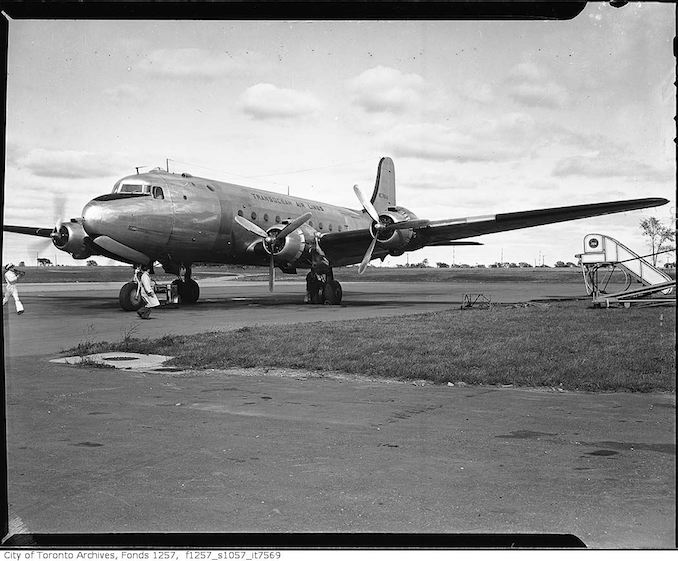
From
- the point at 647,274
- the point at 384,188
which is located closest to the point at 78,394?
the point at 647,274

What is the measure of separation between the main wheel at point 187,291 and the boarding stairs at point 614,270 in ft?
42.9

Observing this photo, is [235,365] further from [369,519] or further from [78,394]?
[369,519]

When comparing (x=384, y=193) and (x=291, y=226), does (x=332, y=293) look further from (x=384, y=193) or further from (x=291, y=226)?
(x=384, y=193)

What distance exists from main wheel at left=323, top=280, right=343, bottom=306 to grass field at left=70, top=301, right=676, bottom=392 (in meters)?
8.54

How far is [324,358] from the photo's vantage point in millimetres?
10555

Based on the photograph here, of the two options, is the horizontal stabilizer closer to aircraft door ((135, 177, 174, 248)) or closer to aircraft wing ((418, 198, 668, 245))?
aircraft door ((135, 177, 174, 248))

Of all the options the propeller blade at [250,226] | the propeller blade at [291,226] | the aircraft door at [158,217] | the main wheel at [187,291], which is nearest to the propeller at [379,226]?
the propeller blade at [291,226]

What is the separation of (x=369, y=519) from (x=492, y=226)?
21.2m

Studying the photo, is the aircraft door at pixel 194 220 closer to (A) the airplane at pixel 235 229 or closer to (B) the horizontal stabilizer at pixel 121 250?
(A) the airplane at pixel 235 229

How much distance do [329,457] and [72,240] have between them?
642 inches

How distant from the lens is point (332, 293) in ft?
79.5

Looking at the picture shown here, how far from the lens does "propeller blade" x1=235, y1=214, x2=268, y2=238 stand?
23.0 meters

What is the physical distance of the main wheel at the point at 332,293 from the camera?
24.2m

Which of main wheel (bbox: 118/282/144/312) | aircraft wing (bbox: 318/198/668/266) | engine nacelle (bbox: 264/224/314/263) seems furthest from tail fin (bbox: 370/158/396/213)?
main wheel (bbox: 118/282/144/312)
